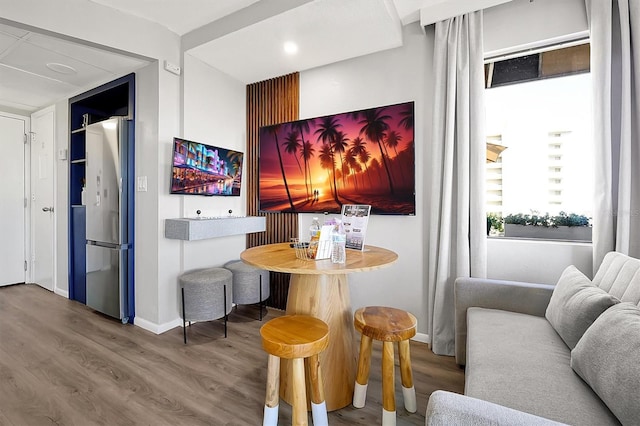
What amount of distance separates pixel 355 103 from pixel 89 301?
3533 mm

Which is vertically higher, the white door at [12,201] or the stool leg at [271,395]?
the white door at [12,201]

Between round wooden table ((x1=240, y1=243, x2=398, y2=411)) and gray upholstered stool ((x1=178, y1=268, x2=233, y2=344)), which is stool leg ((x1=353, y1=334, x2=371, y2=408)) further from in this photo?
gray upholstered stool ((x1=178, y1=268, x2=233, y2=344))

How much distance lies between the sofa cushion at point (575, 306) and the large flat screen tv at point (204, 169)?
294cm

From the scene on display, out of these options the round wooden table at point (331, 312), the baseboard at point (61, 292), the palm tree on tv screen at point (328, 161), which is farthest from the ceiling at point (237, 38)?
the baseboard at point (61, 292)

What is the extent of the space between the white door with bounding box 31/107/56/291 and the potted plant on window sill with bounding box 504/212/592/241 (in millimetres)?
5277

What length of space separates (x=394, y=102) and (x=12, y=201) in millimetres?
5259

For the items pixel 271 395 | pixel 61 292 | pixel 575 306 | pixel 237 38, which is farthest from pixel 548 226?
pixel 61 292

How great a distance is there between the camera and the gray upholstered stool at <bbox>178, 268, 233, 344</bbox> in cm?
265

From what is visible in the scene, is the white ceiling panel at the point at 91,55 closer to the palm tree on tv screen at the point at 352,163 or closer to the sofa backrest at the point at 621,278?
the palm tree on tv screen at the point at 352,163

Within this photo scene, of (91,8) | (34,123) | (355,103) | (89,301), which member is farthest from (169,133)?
(34,123)

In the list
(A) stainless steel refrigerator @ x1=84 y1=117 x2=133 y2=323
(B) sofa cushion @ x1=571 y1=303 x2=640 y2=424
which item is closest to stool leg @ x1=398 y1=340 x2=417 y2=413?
(B) sofa cushion @ x1=571 y1=303 x2=640 y2=424

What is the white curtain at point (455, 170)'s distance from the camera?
2.36 m

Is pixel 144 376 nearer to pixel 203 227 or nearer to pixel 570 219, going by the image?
pixel 203 227

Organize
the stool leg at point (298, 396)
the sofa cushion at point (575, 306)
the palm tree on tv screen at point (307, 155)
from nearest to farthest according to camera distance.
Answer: the sofa cushion at point (575, 306) < the stool leg at point (298, 396) < the palm tree on tv screen at point (307, 155)
